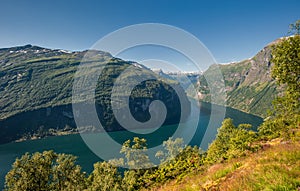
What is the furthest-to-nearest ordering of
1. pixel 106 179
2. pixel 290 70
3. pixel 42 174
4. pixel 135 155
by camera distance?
pixel 135 155, pixel 42 174, pixel 106 179, pixel 290 70

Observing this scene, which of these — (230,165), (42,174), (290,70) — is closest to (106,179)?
(42,174)

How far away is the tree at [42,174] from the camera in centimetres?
3422

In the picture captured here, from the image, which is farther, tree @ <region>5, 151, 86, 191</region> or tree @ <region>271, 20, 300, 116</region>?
tree @ <region>5, 151, 86, 191</region>

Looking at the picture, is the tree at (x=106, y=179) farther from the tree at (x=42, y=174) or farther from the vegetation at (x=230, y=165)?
the tree at (x=42, y=174)

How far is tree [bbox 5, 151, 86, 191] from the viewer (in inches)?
1347

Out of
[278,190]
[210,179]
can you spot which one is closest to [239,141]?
[210,179]

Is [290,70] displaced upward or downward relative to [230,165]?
upward

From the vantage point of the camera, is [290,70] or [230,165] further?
[290,70]

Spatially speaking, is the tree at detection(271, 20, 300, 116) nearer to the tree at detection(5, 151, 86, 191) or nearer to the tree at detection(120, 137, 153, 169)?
the tree at detection(120, 137, 153, 169)

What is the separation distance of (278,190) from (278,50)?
1291 cm

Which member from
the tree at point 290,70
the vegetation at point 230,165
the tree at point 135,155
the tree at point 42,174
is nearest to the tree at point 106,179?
the vegetation at point 230,165

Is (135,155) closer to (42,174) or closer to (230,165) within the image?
(42,174)

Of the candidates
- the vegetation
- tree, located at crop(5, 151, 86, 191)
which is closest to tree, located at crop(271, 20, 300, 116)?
the vegetation

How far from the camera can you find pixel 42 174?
36.7m
